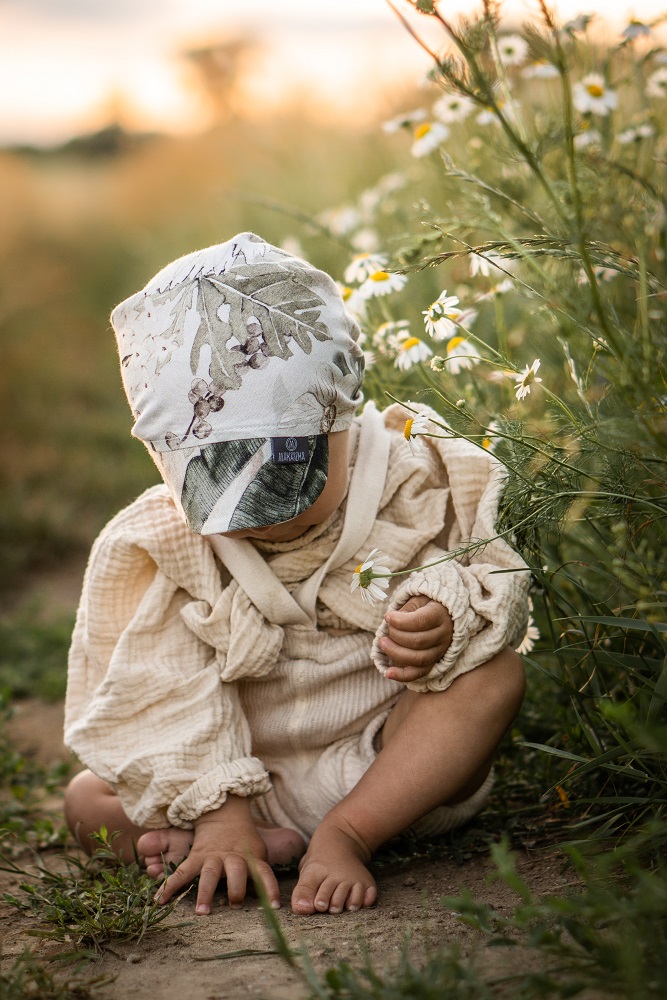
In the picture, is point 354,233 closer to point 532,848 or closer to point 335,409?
point 335,409

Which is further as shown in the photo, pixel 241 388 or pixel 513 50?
pixel 513 50

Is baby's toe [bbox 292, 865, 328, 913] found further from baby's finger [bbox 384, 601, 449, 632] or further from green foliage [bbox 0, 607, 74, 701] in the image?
green foliage [bbox 0, 607, 74, 701]

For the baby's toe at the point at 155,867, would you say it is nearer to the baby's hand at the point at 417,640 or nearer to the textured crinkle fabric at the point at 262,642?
the textured crinkle fabric at the point at 262,642

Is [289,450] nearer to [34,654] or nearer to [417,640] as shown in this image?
[417,640]

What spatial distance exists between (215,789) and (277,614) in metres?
0.35

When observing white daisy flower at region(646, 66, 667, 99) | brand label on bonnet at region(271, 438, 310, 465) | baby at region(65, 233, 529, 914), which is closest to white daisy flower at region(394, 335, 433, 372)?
baby at region(65, 233, 529, 914)

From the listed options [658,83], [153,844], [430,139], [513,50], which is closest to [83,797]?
[153,844]

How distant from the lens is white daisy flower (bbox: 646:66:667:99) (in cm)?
244

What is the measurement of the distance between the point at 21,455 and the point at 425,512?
3.72 meters

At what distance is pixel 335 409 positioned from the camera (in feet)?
5.57

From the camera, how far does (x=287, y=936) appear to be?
1.44 m

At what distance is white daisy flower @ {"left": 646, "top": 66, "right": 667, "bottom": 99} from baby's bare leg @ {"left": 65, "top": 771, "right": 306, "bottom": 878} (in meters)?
2.07

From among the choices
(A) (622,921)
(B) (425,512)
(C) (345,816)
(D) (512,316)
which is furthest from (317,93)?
(A) (622,921)

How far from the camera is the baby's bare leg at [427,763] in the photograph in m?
1.65
